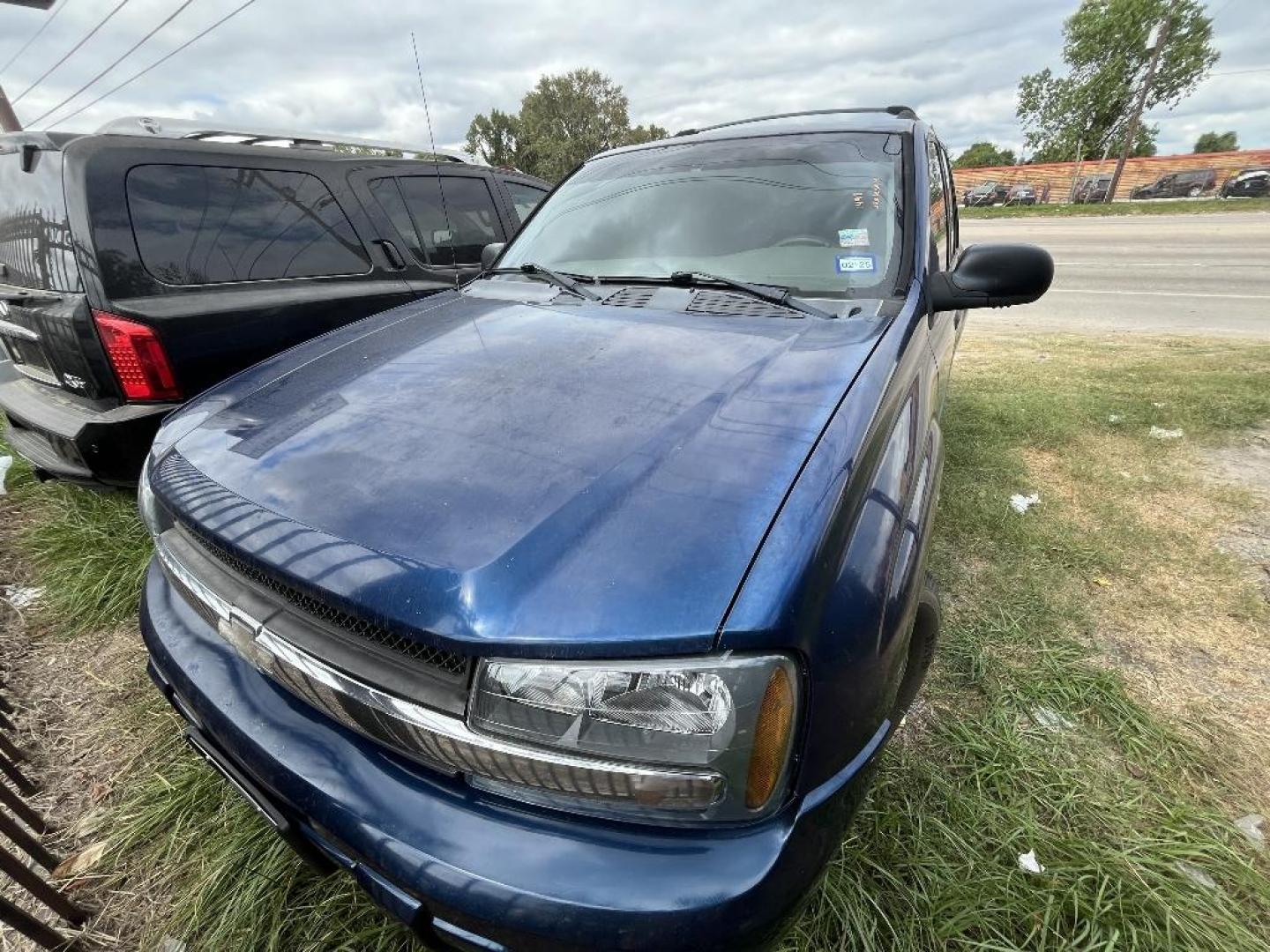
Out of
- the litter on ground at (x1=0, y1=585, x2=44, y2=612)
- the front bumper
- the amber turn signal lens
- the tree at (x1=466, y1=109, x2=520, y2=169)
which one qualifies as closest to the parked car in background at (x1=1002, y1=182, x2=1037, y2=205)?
the tree at (x1=466, y1=109, x2=520, y2=169)

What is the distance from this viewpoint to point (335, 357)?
181 cm

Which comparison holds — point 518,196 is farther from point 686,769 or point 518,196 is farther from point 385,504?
point 686,769

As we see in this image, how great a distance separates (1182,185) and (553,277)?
40.0 m

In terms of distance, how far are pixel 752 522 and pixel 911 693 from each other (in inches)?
33.3

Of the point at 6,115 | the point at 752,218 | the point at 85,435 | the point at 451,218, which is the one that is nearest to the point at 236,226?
the point at 85,435

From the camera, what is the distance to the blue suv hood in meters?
0.92

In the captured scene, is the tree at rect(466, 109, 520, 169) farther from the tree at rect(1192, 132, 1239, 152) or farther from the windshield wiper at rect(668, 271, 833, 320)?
the tree at rect(1192, 132, 1239, 152)

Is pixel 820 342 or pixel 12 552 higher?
pixel 820 342

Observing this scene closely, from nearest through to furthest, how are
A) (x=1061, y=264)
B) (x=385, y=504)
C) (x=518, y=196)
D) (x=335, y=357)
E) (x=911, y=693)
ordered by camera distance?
1. (x=385, y=504)
2. (x=911, y=693)
3. (x=335, y=357)
4. (x=518, y=196)
5. (x=1061, y=264)

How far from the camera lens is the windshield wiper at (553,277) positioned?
210 cm

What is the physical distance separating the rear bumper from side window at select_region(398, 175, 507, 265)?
184 cm

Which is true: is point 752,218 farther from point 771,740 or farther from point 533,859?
point 533,859

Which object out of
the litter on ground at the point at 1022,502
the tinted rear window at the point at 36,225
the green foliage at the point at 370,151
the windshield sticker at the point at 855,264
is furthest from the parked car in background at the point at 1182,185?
the tinted rear window at the point at 36,225

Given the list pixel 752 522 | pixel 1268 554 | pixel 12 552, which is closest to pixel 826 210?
pixel 752 522
